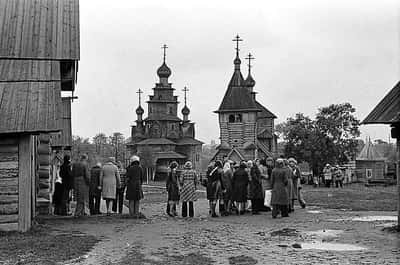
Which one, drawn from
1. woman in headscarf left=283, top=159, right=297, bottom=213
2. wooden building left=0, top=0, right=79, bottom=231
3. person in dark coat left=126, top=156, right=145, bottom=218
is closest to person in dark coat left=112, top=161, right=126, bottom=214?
person in dark coat left=126, top=156, right=145, bottom=218

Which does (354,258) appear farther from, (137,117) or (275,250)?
(137,117)

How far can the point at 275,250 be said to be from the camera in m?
12.2

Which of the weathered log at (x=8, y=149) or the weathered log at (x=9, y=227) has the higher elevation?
the weathered log at (x=8, y=149)

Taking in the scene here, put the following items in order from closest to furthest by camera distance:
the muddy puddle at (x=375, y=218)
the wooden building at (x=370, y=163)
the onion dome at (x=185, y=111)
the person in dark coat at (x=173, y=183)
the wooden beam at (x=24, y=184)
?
the wooden beam at (x=24, y=184), the muddy puddle at (x=375, y=218), the person in dark coat at (x=173, y=183), the wooden building at (x=370, y=163), the onion dome at (x=185, y=111)

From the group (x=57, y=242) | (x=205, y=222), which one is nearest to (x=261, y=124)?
(x=205, y=222)

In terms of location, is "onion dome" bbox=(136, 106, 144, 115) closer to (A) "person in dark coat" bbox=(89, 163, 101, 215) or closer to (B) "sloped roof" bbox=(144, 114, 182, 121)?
(B) "sloped roof" bbox=(144, 114, 182, 121)

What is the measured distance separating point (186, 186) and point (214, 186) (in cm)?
93

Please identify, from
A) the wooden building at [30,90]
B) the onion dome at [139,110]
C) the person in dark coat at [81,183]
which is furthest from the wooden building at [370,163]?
the person in dark coat at [81,183]

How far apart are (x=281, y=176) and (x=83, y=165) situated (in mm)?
5620

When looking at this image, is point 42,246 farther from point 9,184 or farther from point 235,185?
point 235,185

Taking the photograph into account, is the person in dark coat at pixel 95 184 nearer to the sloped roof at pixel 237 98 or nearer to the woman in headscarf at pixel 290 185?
the woman in headscarf at pixel 290 185

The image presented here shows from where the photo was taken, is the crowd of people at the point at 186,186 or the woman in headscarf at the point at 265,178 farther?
the woman in headscarf at the point at 265,178

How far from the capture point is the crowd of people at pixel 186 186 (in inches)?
750

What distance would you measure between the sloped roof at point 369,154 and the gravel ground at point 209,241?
64.3 metres
